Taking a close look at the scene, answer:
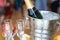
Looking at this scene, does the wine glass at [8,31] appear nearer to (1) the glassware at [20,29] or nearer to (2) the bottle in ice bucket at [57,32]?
(1) the glassware at [20,29]

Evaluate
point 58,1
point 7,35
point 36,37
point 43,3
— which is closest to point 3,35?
point 7,35

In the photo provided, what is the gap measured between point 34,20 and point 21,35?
9 cm

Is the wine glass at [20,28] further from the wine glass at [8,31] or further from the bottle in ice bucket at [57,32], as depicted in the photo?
the bottle in ice bucket at [57,32]

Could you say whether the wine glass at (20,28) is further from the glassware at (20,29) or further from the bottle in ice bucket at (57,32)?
the bottle in ice bucket at (57,32)

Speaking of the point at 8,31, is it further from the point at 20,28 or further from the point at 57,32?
the point at 57,32

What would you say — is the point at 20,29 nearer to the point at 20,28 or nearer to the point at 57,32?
the point at 20,28

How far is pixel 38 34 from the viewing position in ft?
2.02

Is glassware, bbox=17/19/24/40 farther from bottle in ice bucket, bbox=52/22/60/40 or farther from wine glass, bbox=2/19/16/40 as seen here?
bottle in ice bucket, bbox=52/22/60/40

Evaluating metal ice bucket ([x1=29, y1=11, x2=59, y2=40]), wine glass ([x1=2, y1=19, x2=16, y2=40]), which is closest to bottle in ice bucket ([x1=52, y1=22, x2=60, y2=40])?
metal ice bucket ([x1=29, y1=11, x2=59, y2=40])

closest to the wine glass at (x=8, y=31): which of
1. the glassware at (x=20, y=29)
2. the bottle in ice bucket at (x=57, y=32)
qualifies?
the glassware at (x=20, y=29)

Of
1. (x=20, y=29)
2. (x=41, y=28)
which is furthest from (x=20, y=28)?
(x=41, y=28)

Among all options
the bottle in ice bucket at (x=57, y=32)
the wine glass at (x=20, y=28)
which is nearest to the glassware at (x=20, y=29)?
the wine glass at (x=20, y=28)

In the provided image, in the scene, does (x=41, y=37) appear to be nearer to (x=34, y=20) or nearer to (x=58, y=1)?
(x=34, y=20)

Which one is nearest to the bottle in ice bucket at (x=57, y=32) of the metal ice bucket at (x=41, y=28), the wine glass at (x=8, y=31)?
the metal ice bucket at (x=41, y=28)
